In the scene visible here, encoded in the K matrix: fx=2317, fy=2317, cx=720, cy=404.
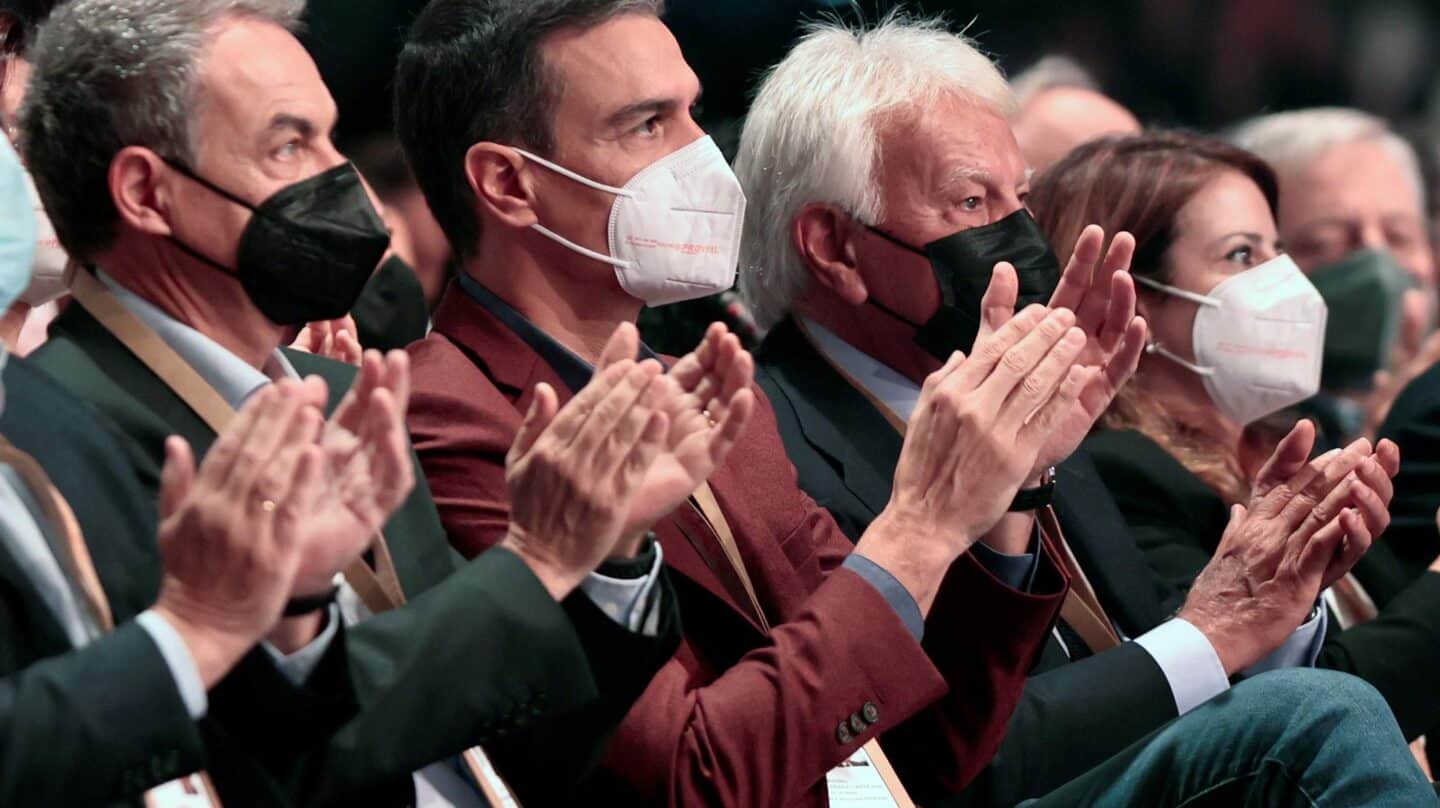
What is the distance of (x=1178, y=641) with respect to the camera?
384cm

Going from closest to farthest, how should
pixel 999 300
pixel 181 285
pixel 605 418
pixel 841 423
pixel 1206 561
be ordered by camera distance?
pixel 605 418 → pixel 181 285 → pixel 999 300 → pixel 841 423 → pixel 1206 561

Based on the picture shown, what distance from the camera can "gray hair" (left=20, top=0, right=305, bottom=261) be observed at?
305 cm

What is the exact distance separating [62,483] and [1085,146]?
2.81 meters

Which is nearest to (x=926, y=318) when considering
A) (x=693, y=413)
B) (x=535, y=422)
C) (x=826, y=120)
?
(x=826, y=120)

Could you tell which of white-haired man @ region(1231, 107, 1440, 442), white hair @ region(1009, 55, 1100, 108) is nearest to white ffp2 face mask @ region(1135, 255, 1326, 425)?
white hair @ region(1009, 55, 1100, 108)

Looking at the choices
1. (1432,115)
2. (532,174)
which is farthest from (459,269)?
(1432,115)

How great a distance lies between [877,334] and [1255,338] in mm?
952

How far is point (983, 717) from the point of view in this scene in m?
3.47

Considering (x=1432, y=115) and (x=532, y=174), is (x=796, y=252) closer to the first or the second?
(x=532, y=174)

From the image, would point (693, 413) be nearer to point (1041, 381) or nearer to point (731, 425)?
→ point (731, 425)

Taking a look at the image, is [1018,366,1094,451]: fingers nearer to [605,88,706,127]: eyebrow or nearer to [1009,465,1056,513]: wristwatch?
[1009,465,1056,513]: wristwatch

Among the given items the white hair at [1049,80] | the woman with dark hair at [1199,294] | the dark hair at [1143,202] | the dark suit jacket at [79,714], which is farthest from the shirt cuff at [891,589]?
the white hair at [1049,80]

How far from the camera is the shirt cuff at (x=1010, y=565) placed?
3.54 metres

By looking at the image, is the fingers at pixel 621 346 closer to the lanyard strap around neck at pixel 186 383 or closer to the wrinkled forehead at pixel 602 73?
the lanyard strap around neck at pixel 186 383
